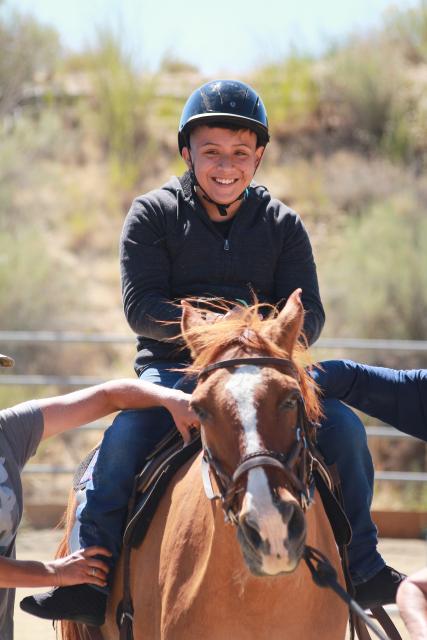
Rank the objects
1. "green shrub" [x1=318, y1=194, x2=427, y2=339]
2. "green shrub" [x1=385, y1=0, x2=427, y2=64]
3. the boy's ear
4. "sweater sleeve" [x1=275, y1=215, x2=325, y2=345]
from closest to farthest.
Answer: "sweater sleeve" [x1=275, y1=215, x2=325, y2=345]
the boy's ear
"green shrub" [x1=318, y1=194, x2=427, y2=339]
"green shrub" [x1=385, y1=0, x2=427, y2=64]

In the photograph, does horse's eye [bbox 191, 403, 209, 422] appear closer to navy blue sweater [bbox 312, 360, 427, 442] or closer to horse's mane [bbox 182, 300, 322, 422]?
horse's mane [bbox 182, 300, 322, 422]

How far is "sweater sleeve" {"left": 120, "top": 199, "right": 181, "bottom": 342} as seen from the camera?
163 inches

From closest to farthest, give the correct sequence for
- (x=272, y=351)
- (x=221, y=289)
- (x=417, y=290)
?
1. (x=272, y=351)
2. (x=221, y=289)
3. (x=417, y=290)

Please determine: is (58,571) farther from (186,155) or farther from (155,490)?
(186,155)

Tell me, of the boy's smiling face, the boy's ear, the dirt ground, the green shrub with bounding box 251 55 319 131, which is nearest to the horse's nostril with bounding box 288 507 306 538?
the boy's smiling face

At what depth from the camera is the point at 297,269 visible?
4.45 metres

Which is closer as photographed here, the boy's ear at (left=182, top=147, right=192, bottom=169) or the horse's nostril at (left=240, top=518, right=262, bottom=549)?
the horse's nostril at (left=240, top=518, right=262, bottom=549)

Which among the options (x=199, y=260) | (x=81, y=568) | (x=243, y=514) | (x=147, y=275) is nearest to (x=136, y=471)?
(x=81, y=568)

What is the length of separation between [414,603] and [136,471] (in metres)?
1.43

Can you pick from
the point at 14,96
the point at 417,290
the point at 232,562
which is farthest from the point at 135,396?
the point at 14,96

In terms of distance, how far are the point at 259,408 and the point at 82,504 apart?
142 cm

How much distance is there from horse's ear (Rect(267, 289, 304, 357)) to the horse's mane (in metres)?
0.02

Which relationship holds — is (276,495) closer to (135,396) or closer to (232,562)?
(232,562)

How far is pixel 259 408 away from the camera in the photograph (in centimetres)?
298
